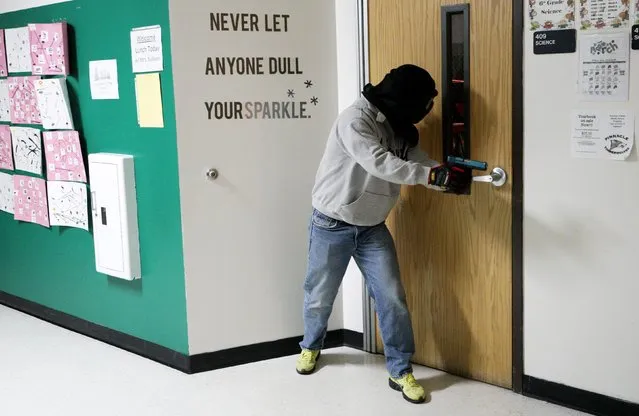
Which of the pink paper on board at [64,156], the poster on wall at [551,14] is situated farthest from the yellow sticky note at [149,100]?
the poster on wall at [551,14]

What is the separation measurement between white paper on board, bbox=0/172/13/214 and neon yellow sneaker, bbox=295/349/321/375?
88.1 inches

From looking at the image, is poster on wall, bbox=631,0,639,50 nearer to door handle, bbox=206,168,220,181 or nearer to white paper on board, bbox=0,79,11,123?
door handle, bbox=206,168,220,181

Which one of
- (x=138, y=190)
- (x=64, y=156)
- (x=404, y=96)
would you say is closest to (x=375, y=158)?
(x=404, y=96)

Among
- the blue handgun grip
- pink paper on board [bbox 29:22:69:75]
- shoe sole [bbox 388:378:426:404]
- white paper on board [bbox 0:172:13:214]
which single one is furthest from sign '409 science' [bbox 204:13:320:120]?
white paper on board [bbox 0:172:13:214]

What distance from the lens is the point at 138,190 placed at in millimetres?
3736

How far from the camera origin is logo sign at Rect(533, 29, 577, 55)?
114 inches

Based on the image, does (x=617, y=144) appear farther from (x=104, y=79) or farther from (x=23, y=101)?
(x=23, y=101)

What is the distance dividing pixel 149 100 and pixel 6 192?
1678mm

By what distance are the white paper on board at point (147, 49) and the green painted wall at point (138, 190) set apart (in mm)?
37

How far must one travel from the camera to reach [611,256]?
289 centimetres

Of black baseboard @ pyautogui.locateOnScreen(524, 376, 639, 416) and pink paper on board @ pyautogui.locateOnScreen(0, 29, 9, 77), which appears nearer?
black baseboard @ pyautogui.locateOnScreen(524, 376, 639, 416)

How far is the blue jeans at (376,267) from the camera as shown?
3.36 m

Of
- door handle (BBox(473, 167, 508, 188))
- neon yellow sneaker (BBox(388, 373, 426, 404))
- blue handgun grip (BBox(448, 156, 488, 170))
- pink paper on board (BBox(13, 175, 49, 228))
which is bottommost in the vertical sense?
neon yellow sneaker (BBox(388, 373, 426, 404))

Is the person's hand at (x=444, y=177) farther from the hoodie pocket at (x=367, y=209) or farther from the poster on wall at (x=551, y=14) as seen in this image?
the poster on wall at (x=551, y=14)
